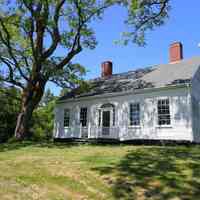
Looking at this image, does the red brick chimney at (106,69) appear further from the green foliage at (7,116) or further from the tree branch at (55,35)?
the green foliage at (7,116)

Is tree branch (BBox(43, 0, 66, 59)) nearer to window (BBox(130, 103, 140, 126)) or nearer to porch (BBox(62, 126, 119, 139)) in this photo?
porch (BBox(62, 126, 119, 139))

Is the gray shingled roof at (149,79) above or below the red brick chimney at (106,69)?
below

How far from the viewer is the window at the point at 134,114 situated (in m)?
15.7

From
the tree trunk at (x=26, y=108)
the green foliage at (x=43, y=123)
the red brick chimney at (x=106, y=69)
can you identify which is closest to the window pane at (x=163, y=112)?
the tree trunk at (x=26, y=108)

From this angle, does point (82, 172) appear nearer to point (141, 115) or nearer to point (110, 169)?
point (110, 169)

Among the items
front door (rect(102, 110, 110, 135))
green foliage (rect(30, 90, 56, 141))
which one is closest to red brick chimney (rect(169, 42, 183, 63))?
front door (rect(102, 110, 110, 135))

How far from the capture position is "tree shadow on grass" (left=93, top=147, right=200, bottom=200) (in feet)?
17.5

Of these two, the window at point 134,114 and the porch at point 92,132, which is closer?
the window at point 134,114

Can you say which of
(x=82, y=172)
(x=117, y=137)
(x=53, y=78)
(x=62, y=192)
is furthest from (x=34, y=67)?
(x=62, y=192)

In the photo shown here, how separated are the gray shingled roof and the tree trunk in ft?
10.3

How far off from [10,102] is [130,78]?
1245 cm

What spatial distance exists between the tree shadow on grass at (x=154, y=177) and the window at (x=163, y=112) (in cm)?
604

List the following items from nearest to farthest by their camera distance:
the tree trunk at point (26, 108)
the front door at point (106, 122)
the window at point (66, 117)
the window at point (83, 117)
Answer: the tree trunk at point (26, 108), the front door at point (106, 122), the window at point (83, 117), the window at point (66, 117)

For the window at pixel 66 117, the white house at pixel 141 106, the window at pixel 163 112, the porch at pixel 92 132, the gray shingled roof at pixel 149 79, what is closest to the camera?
the white house at pixel 141 106
